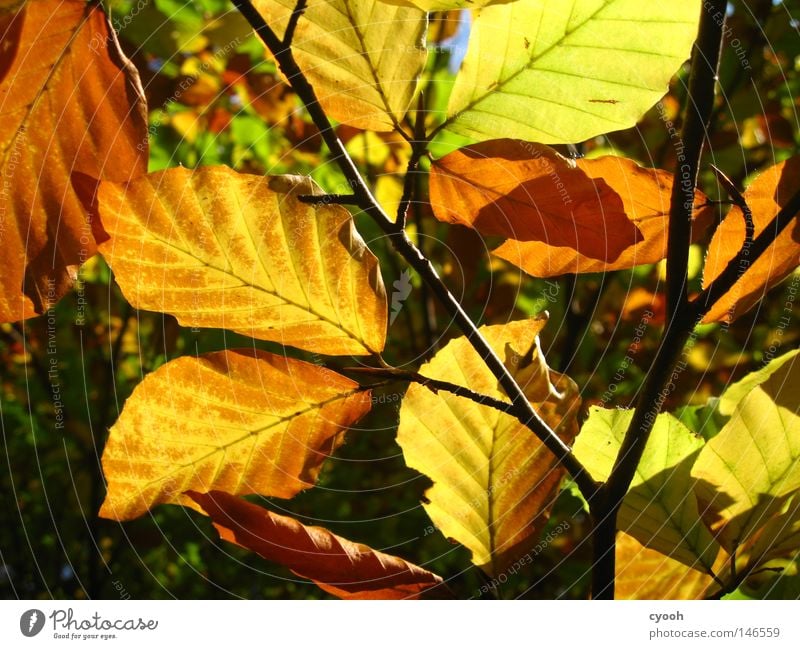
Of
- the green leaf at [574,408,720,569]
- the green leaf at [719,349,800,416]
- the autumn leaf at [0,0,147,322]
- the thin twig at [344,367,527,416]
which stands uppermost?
the autumn leaf at [0,0,147,322]

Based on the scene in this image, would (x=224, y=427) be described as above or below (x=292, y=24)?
below

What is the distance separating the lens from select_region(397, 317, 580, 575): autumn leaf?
0.33 meters

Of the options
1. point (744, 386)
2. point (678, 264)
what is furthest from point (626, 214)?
point (744, 386)

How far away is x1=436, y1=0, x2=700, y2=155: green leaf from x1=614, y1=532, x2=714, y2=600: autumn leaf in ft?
0.61

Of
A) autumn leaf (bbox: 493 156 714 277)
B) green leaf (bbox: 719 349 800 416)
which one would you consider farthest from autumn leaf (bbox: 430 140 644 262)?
green leaf (bbox: 719 349 800 416)

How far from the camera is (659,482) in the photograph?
337 millimetres

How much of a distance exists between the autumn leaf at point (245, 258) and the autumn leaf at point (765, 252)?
135 millimetres

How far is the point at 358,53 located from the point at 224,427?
0.15 meters

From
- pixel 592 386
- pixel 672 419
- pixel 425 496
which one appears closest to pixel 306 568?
pixel 425 496

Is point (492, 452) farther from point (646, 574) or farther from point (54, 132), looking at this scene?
point (54, 132)

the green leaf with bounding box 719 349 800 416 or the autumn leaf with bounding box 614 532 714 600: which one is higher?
the green leaf with bounding box 719 349 800 416

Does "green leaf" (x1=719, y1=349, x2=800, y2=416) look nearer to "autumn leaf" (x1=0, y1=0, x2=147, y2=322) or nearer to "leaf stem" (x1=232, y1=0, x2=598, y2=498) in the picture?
"leaf stem" (x1=232, y1=0, x2=598, y2=498)

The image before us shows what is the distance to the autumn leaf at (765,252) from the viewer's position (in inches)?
12.2

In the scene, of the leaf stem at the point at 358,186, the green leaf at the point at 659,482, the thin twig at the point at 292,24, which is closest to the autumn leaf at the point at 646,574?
the green leaf at the point at 659,482
